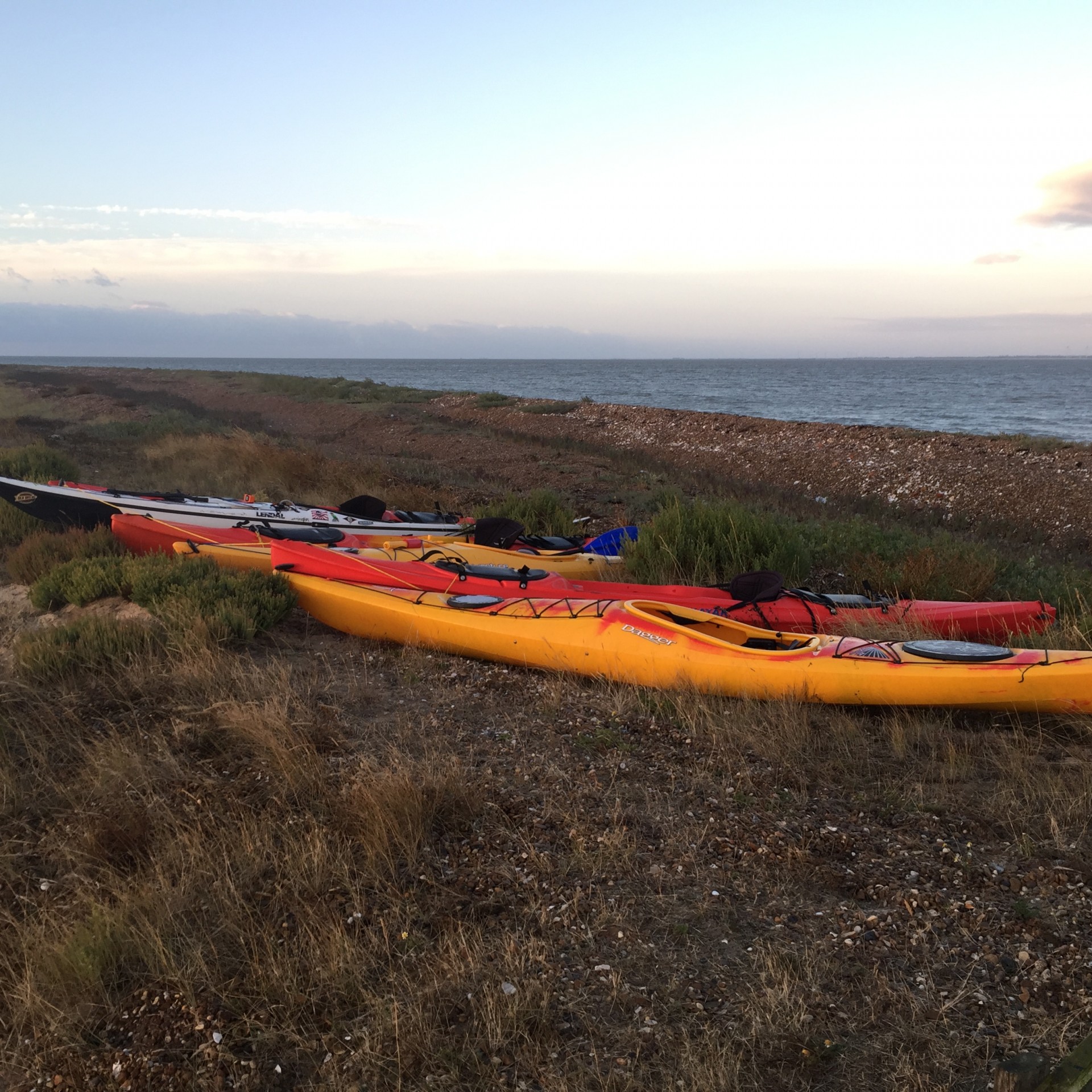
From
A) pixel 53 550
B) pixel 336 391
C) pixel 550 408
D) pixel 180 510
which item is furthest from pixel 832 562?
pixel 336 391

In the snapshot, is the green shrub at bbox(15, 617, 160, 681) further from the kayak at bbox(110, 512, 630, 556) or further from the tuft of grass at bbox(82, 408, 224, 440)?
the tuft of grass at bbox(82, 408, 224, 440)

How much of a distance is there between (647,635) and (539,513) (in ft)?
16.2

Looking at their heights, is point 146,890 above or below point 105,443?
below

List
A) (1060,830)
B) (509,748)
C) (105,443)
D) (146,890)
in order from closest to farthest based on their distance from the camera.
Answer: (146,890), (1060,830), (509,748), (105,443)

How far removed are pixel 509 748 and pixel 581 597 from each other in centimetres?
221

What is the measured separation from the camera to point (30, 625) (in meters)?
5.74

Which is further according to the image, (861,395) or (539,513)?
(861,395)

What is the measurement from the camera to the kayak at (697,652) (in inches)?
169

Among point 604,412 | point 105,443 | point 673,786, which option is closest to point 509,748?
point 673,786

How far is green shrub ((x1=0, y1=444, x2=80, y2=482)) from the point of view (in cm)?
1059

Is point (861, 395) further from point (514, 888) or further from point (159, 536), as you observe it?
point (514, 888)

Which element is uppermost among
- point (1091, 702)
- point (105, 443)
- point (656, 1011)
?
point (105, 443)

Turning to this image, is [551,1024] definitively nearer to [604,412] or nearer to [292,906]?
[292,906]

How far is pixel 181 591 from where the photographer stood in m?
5.60
